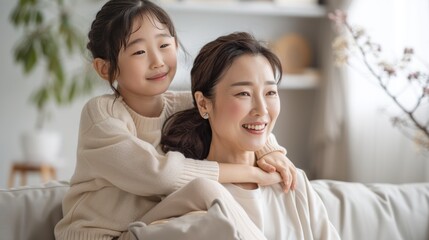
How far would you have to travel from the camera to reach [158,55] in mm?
1890

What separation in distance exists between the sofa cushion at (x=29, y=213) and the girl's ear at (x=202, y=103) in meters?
0.46

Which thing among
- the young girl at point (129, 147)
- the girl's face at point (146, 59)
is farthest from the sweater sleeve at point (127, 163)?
the girl's face at point (146, 59)

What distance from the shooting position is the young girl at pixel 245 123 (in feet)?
6.06

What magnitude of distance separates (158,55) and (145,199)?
0.37 meters

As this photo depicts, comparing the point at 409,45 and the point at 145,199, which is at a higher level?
the point at 409,45

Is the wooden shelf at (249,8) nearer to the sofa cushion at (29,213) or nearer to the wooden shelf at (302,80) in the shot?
the wooden shelf at (302,80)

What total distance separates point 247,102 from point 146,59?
11.2 inches

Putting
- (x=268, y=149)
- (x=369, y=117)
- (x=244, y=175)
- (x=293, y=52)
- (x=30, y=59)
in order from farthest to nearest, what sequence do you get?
1. (x=293, y=52)
2. (x=369, y=117)
3. (x=30, y=59)
4. (x=268, y=149)
5. (x=244, y=175)

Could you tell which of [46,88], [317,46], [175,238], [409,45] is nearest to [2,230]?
[175,238]

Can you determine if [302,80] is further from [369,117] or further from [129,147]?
[129,147]

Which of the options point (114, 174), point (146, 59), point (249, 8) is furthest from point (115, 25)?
point (249, 8)

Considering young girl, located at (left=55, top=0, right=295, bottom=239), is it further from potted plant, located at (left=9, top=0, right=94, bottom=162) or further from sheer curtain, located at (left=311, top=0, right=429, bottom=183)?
sheer curtain, located at (left=311, top=0, right=429, bottom=183)

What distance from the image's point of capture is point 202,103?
1.92 meters

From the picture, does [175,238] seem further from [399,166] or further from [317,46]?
[317,46]
